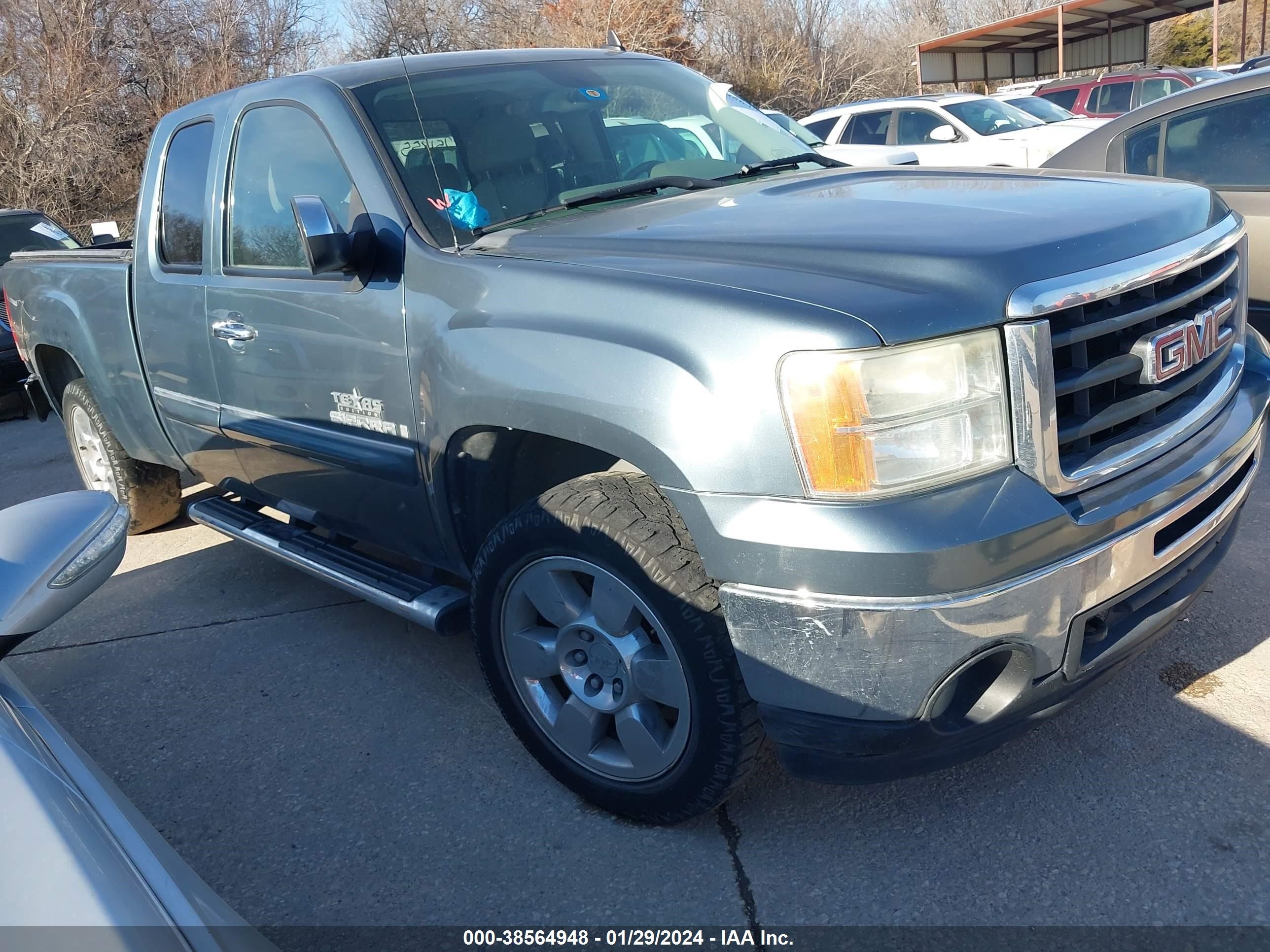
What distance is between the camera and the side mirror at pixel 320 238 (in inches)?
116

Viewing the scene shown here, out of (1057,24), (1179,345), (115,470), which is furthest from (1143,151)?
(1057,24)

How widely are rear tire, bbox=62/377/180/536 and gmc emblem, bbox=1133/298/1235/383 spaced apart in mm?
4293

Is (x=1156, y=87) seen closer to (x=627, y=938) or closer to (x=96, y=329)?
(x=96, y=329)

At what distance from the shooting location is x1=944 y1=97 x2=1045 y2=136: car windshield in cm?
1338

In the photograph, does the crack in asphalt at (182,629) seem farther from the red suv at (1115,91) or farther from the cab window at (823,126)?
the red suv at (1115,91)

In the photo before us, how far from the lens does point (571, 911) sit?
2.49m

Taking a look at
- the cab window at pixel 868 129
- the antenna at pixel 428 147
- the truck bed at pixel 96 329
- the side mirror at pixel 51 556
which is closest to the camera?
the side mirror at pixel 51 556

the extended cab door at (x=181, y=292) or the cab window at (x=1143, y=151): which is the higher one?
the extended cab door at (x=181, y=292)

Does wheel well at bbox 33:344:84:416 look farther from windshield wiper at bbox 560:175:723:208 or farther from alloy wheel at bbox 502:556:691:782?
alloy wheel at bbox 502:556:691:782

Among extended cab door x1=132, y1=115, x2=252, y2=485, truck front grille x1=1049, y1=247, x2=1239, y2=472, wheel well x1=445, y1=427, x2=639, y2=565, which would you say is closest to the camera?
truck front grille x1=1049, y1=247, x2=1239, y2=472

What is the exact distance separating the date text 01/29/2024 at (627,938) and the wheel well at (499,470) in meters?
1.04

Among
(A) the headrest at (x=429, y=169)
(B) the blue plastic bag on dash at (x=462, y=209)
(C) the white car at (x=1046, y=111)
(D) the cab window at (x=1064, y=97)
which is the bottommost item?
(D) the cab window at (x=1064, y=97)

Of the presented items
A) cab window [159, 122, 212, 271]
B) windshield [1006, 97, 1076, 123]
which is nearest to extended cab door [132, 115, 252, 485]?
cab window [159, 122, 212, 271]

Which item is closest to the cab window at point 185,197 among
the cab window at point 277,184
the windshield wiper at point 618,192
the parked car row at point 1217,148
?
the cab window at point 277,184
